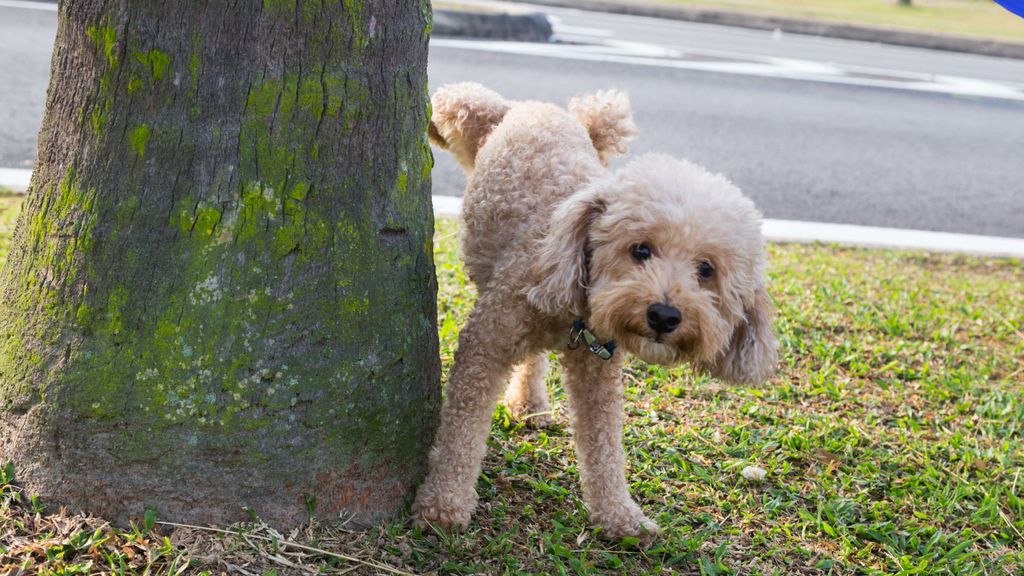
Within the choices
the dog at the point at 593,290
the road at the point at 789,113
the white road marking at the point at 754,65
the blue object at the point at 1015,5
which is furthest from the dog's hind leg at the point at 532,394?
the white road marking at the point at 754,65

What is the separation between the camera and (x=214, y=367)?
249 centimetres

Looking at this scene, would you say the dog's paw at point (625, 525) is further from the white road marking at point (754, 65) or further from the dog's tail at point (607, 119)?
the white road marking at point (754, 65)

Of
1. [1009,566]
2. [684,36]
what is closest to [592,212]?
[1009,566]

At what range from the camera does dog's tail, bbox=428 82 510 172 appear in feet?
12.6

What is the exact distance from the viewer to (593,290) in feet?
9.04

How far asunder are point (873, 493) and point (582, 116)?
1.83 meters

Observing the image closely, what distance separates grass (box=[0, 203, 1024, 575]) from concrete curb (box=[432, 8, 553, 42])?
271 inches

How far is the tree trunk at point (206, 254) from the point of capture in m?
2.37

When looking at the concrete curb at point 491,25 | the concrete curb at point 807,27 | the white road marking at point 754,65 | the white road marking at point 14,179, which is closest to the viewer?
the white road marking at point 14,179

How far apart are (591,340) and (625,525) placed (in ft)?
2.06

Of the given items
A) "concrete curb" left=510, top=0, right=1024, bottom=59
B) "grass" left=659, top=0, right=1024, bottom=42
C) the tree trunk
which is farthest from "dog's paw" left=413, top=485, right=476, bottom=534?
"grass" left=659, top=0, right=1024, bottom=42

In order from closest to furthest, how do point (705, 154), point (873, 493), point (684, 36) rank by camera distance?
point (873, 493)
point (705, 154)
point (684, 36)

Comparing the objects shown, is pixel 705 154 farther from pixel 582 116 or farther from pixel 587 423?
pixel 587 423

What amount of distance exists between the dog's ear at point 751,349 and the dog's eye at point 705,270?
7.0 inches
